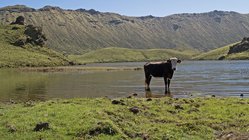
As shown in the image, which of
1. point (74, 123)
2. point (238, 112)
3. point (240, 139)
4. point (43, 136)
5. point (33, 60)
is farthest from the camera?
point (33, 60)

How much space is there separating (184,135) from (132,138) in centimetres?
273

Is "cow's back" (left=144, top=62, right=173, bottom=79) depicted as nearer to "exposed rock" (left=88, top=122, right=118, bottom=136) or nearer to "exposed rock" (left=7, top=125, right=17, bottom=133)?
"exposed rock" (left=88, top=122, right=118, bottom=136)

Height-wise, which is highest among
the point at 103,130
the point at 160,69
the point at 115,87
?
the point at 160,69

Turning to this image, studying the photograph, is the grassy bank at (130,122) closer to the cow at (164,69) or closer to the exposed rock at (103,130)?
the exposed rock at (103,130)

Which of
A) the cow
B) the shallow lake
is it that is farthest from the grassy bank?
the cow

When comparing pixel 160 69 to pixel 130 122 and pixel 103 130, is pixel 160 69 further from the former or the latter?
pixel 103 130

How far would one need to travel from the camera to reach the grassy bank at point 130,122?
20.2 metres

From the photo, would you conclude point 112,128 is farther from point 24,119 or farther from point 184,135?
point 24,119

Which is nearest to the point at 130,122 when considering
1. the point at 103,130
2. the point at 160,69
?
the point at 103,130

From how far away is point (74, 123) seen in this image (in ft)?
70.8

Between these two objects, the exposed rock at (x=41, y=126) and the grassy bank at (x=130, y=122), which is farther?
the exposed rock at (x=41, y=126)

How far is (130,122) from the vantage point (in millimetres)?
22562

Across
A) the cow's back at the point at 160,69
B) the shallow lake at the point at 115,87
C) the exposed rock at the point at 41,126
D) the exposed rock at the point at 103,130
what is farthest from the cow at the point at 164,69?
the exposed rock at the point at 41,126

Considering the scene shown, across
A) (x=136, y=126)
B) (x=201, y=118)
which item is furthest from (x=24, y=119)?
(x=201, y=118)
